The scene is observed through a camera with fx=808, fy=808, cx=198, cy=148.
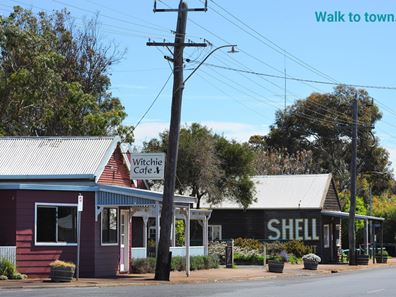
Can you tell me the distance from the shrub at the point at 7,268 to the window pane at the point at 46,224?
1.66 metres

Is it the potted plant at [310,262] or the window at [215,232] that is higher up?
the window at [215,232]

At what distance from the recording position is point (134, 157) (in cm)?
3584

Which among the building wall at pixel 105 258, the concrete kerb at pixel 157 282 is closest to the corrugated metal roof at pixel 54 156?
the building wall at pixel 105 258

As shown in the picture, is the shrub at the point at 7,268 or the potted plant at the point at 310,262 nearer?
the shrub at the point at 7,268

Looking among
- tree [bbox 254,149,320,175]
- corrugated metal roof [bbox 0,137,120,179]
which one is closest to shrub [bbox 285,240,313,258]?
corrugated metal roof [bbox 0,137,120,179]

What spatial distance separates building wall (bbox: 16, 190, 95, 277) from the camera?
29.0 metres

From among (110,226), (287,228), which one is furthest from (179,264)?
(287,228)

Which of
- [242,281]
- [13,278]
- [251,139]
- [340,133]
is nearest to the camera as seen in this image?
[13,278]

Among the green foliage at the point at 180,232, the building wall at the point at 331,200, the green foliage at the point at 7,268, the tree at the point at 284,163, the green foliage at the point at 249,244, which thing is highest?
the tree at the point at 284,163

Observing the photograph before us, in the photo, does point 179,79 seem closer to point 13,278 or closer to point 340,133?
point 13,278

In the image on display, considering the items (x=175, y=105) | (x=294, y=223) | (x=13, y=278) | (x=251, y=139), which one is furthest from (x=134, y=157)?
(x=251, y=139)

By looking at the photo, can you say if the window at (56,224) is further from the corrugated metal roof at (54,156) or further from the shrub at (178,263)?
the shrub at (178,263)

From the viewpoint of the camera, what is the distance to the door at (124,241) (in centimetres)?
3397

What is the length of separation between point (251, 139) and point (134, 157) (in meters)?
65.7
